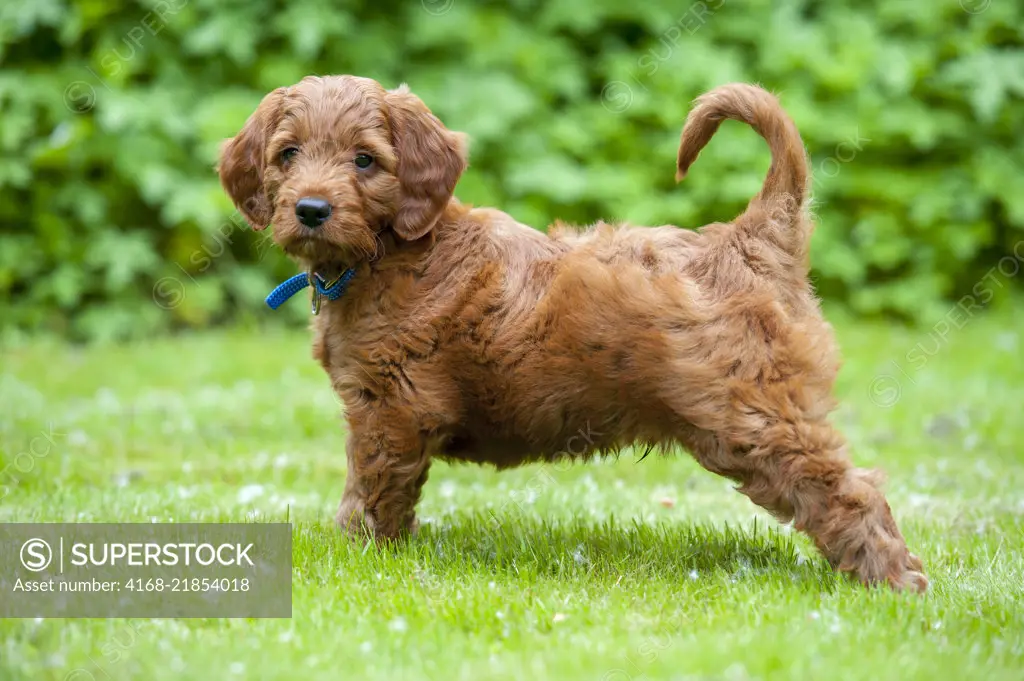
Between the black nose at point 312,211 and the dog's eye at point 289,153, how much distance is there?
0.93ft

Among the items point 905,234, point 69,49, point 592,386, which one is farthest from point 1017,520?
point 69,49

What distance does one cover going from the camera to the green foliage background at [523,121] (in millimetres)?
9883

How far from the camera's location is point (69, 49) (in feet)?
33.3

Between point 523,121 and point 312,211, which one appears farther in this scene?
point 523,121

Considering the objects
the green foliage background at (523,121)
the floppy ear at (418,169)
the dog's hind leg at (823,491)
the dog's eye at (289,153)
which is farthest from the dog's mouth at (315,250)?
the green foliage background at (523,121)

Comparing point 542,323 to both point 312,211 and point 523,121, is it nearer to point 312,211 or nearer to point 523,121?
point 312,211

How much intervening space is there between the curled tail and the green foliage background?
19.2 ft

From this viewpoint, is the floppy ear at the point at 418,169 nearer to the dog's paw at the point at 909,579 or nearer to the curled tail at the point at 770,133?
the curled tail at the point at 770,133

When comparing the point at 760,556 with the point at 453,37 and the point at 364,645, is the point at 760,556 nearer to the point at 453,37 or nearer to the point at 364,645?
the point at 364,645

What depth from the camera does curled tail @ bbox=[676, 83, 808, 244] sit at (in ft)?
13.1

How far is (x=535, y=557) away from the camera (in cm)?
421

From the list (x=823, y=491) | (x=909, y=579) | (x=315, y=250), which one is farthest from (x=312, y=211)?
(x=909, y=579)

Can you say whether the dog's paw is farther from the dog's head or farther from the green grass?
the dog's head

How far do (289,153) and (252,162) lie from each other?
0.89ft
